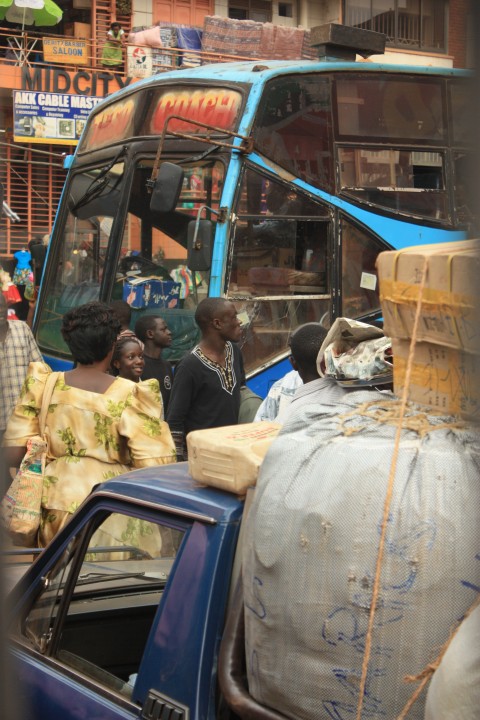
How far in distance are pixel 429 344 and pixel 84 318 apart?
2183 mm

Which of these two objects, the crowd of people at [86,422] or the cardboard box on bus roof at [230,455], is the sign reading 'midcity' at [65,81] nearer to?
the crowd of people at [86,422]

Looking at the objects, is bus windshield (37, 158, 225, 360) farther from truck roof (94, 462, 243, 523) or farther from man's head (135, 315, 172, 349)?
truck roof (94, 462, 243, 523)

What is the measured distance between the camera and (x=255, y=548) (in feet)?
6.96

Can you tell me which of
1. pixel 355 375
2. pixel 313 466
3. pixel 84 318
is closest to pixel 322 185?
pixel 84 318

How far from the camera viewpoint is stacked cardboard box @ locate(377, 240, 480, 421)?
2.10m

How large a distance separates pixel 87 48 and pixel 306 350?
17.8 m

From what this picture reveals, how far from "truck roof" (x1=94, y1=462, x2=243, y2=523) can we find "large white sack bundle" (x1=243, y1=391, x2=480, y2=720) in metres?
0.23

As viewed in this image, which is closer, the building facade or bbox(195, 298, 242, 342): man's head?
bbox(195, 298, 242, 342): man's head

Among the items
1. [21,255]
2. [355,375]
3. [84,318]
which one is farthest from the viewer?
[21,255]

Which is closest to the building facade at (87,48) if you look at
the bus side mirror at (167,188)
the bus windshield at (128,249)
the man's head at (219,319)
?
the bus windshield at (128,249)

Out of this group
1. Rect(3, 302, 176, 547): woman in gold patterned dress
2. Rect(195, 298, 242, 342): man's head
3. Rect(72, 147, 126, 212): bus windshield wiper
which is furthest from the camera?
Rect(72, 147, 126, 212): bus windshield wiper

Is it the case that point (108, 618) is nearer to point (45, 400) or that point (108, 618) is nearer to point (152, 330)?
point (45, 400)

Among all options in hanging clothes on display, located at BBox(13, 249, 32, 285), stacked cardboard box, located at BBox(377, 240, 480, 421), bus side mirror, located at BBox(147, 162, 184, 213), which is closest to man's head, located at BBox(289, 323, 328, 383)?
stacked cardboard box, located at BBox(377, 240, 480, 421)

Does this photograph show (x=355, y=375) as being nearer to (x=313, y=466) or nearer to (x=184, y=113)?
(x=313, y=466)
